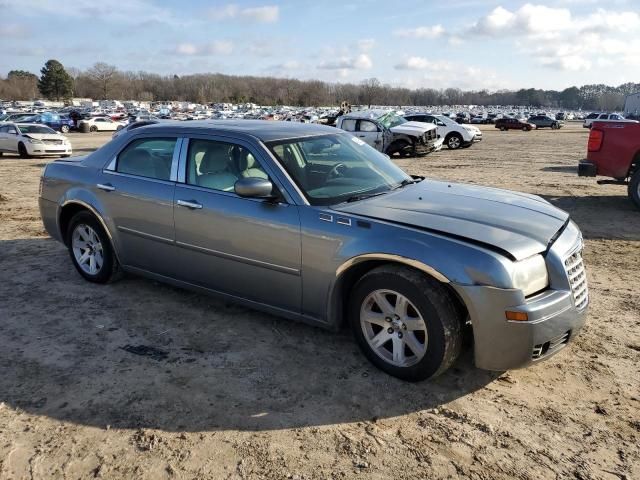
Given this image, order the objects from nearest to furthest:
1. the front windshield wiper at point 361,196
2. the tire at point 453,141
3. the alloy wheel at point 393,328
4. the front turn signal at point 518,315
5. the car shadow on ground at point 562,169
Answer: the front turn signal at point 518,315 < the alloy wheel at point 393,328 < the front windshield wiper at point 361,196 < the car shadow on ground at point 562,169 < the tire at point 453,141

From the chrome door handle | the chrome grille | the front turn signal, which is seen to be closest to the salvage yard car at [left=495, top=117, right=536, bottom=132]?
the chrome grille

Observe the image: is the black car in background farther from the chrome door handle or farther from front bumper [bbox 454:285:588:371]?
front bumper [bbox 454:285:588:371]

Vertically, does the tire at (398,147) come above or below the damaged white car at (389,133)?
below

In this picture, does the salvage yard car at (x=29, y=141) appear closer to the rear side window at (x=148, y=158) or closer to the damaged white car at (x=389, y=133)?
the damaged white car at (x=389, y=133)

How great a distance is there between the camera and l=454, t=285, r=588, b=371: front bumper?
10.2ft

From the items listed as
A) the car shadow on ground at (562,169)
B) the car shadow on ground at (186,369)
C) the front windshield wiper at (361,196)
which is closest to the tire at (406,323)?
the car shadow on ground at (186,369)

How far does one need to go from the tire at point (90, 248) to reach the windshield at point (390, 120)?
1548 cm

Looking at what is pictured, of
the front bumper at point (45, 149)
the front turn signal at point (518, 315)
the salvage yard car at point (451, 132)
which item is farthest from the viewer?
the salvage yard car at point (451, 132)

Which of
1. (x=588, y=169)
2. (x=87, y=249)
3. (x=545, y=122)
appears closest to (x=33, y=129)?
(x=87, y=249)

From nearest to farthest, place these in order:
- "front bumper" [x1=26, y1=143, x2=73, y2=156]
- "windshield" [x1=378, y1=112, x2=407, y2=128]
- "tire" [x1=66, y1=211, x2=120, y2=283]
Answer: "tire" [x1=66, y1=211, x2=120, y2=283] → "front bumper" [x1=26, y1=143, x2=73, y2=156] → "windshield" [x1=378, y1=112, x2=407, y2=128]

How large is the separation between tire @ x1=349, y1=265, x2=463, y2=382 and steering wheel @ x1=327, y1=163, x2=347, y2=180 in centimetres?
106

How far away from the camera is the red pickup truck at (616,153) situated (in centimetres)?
908

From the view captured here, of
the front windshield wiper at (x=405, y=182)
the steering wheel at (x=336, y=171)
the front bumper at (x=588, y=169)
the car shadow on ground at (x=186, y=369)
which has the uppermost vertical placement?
the steering wheel at (x=336, y=171)

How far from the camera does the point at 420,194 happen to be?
4.23m
